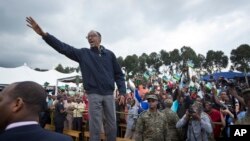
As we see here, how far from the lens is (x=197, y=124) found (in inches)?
258

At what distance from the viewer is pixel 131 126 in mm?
9930

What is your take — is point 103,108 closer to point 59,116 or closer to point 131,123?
point 131,123

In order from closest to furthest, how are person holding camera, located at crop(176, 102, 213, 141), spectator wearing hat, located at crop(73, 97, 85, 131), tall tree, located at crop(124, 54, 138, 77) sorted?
person holding camera, located at crop(176, 102, 213, 141) < spectator wearing hat, located at crop(73, 97, 85, 131) < tall tree, located at crop(124, 54, 138, 77)

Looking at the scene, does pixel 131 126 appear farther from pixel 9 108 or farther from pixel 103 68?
pixel 9 108

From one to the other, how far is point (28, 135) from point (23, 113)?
0.21 m

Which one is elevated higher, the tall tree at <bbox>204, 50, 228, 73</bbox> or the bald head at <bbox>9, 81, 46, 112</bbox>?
the tall tree at <bbox>204, 50, 228, 73</bbox>

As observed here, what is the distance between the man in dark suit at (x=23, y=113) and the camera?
196 cm

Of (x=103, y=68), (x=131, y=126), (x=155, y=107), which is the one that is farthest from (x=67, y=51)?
(x=131, y=126)

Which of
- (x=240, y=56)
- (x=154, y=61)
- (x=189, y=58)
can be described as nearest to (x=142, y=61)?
(x=154, y=61)

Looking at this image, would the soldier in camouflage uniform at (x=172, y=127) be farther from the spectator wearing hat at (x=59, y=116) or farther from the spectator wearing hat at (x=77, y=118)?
the spectator wearing hat at (x=59, y=116)

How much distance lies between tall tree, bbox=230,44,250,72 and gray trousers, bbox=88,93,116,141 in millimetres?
38493

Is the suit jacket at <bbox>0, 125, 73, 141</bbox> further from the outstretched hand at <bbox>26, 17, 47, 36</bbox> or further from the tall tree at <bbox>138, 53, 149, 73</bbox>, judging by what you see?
the tall tree at <bbox>138, 53, 149, 73</bbox>

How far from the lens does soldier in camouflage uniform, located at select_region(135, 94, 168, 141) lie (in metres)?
6.33

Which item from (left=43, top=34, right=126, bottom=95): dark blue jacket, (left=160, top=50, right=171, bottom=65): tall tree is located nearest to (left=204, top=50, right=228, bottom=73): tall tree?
(left=160, top=50, right=171, bottom=65): tall tree
